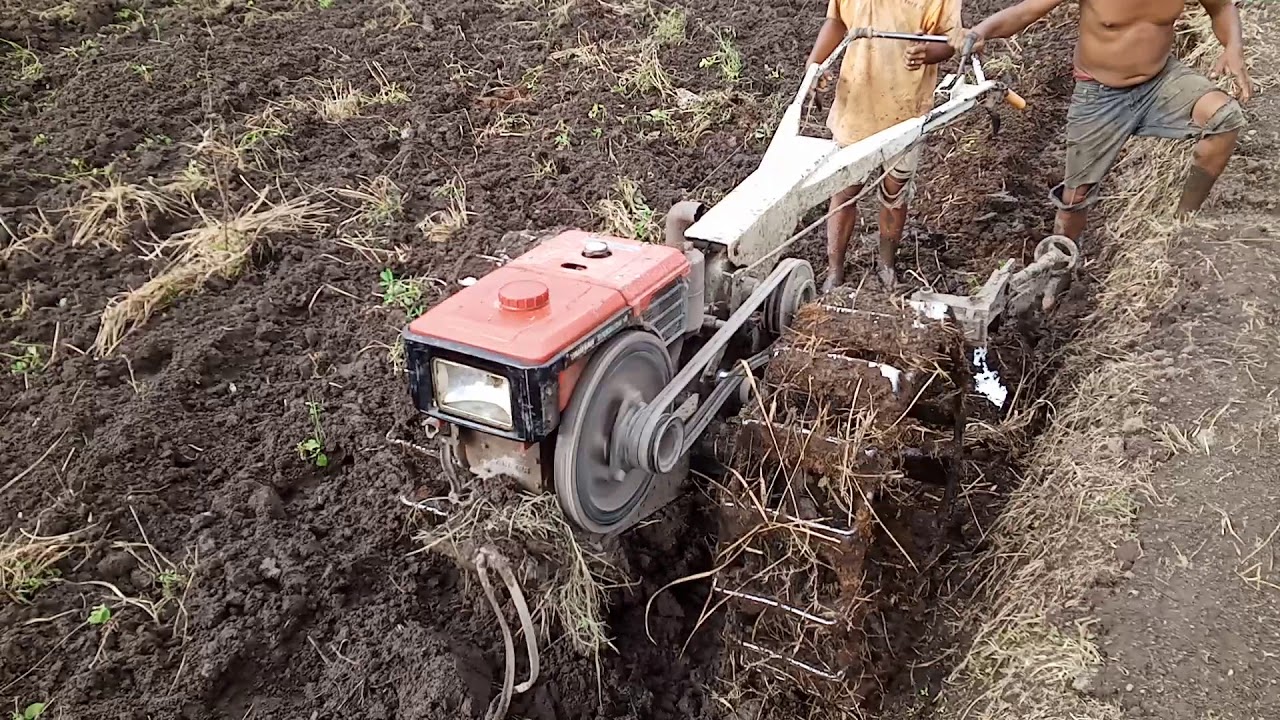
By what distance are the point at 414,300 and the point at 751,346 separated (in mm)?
1834

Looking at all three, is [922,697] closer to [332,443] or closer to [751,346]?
[751,346]

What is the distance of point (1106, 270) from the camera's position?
513 cm

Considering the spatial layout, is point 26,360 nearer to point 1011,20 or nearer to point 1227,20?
point 1011,20

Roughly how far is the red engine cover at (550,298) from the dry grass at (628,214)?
1737 millimetres

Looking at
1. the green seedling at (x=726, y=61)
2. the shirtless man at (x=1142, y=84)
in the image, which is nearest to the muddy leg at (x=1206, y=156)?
the shirtless man at (x=1142, y=84)

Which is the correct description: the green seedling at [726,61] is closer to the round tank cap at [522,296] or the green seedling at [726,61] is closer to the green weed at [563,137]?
the green weed at [563,137]

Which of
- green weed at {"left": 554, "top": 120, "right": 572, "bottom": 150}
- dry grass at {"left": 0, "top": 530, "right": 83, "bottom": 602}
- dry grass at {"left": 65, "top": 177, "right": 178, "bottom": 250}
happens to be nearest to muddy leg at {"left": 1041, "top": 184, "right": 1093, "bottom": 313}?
green weed at {"left": 554, "top": 120, "right": 572, "bottom": 150}

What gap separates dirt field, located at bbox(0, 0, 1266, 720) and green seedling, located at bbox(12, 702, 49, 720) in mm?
24

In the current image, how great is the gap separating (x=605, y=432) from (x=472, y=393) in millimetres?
478

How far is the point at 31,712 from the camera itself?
3.15 metres

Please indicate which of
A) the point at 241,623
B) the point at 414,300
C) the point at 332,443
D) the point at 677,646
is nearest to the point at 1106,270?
the point at 677,646

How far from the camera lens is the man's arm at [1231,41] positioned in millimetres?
4383

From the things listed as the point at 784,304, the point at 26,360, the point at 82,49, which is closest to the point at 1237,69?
the point at 784,304

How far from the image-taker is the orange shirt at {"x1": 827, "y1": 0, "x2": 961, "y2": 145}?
15.0 ft
